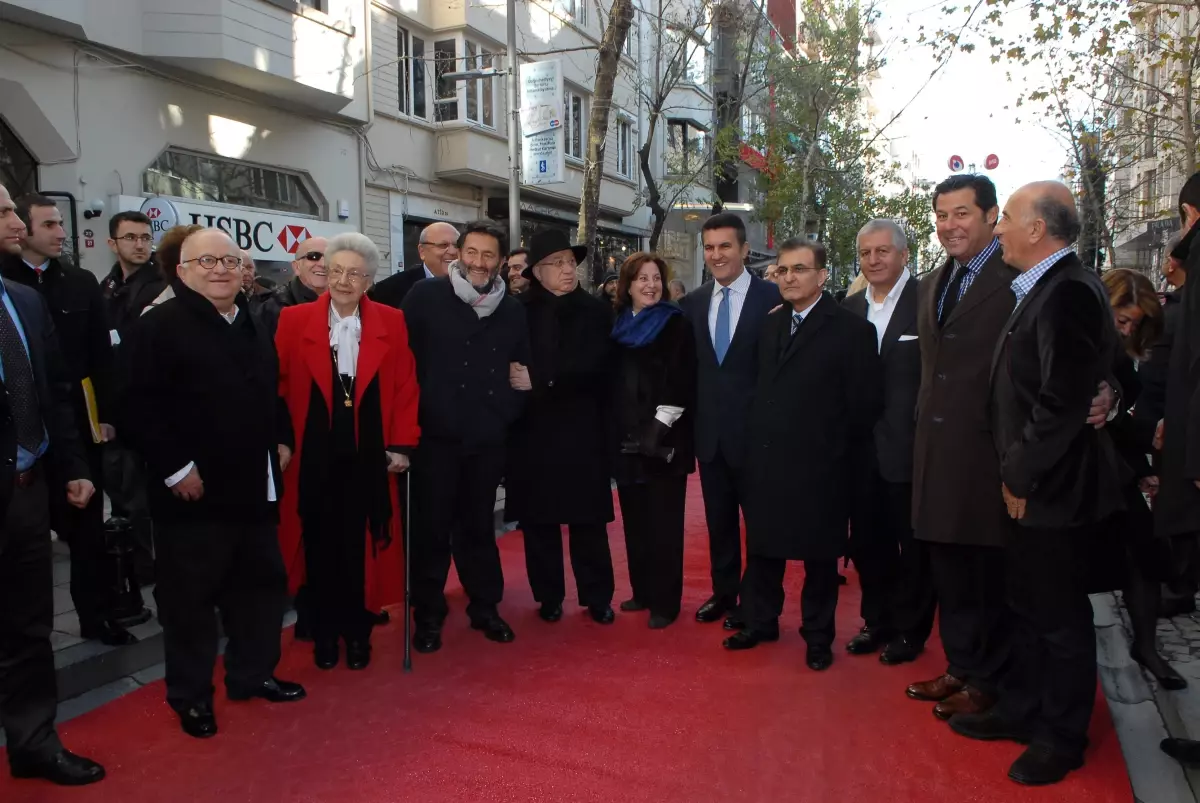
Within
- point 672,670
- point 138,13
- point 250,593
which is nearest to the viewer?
point 250,593

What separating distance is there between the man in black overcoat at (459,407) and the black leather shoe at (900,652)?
1955mm

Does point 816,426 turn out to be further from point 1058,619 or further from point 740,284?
point 1058,619

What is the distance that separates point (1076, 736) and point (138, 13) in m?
12.6

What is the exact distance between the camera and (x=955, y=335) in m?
4.05

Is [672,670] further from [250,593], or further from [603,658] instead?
[250,593]

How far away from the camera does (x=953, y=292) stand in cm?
429

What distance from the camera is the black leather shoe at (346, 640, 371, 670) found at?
4898 millimetres

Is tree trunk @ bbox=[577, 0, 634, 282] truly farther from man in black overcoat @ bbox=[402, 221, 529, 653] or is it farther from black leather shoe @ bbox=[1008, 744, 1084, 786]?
black leather shoe @ bbox=[1008, 744, 1084, 786]

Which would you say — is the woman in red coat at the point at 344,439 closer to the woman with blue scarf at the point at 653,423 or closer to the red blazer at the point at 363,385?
the red blazer at the point at 363,385

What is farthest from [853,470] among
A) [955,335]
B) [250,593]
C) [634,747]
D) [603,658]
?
[250,593]

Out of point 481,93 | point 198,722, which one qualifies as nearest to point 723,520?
point 198,722

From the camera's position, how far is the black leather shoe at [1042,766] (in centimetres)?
359

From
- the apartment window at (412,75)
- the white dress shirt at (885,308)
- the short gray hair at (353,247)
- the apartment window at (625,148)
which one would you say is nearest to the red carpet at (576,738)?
the white dress shirt at (885,308)

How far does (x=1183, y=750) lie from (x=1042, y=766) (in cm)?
59
